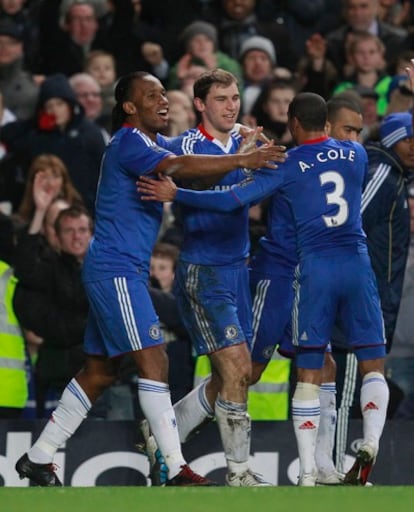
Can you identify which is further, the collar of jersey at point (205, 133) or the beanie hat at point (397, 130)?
the beanie hat at point (397, 130)

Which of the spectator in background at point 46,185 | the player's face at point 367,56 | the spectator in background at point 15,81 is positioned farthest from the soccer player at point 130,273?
the player's face at point 367,56

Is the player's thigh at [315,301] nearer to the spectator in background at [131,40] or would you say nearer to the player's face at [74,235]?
the player's face at [74,235]

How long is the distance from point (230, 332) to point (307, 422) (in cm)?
68

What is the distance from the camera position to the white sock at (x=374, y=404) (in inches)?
363

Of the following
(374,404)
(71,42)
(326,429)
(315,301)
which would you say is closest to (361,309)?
(315,301)

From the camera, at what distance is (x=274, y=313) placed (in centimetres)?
988

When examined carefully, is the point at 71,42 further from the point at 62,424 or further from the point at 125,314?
the point at 125,314

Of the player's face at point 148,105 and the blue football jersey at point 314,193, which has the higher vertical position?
the player's face at point 148,105

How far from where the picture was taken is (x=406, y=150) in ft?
34.0

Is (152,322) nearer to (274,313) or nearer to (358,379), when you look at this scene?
(274,313)

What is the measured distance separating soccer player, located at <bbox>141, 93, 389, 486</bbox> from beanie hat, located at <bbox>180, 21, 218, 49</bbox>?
5.84 meters

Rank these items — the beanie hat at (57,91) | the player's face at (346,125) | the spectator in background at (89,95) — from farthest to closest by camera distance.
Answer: the spectator in background at (89,95) < the beanie hat at (57,91) < the player's face at (346,125)

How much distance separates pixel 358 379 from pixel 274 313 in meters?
1.34
